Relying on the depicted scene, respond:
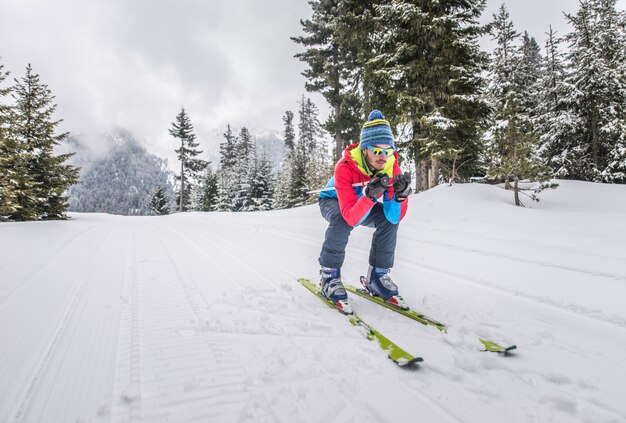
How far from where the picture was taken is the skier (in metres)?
2.65

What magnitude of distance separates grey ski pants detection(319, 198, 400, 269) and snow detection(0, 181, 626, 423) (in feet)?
1.44

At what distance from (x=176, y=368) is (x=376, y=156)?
7.43 feet

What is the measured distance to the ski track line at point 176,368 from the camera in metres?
1.38

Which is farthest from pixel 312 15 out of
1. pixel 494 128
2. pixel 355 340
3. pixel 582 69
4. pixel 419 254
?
pixel 355 340

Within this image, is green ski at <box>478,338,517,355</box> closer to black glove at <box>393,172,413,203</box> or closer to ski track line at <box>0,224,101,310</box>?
black glove at <box>393,172,413,203</box>

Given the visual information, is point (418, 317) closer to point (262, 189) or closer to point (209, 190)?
point (262, 189)

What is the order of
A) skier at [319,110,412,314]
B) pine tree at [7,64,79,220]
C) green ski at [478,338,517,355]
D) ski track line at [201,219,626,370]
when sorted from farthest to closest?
pine tree at [7,64,79,220]
skier at [319,110,412,314]
ski track line at [201,219,626,370]
green ski at [478,338,517,355]

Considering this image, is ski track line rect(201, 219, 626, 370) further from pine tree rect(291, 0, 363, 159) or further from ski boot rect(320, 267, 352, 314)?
pine tree rect(291, 0, 363, 159)

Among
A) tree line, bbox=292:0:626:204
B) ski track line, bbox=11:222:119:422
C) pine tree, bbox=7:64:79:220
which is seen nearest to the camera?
ski track line, bbox=11:222:119:422

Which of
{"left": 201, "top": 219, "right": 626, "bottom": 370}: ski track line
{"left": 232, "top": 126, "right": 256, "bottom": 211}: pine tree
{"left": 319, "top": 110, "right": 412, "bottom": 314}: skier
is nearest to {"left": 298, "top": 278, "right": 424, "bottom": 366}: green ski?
{"left": 319, "top": 110, "right": 412, "bottom": 314}: skier

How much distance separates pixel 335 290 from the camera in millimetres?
2721

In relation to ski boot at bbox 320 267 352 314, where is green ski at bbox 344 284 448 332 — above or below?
below

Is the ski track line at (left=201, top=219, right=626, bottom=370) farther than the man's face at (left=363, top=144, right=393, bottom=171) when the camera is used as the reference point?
No

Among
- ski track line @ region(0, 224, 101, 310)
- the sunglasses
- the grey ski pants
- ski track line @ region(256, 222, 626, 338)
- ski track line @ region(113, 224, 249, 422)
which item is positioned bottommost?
ski track line @ region(113, 224, 249, 422)
